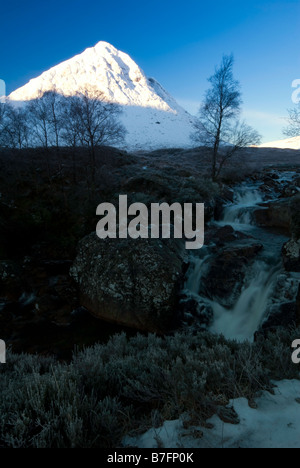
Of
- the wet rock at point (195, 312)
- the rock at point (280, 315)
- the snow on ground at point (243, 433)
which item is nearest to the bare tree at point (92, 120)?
the wet rock at point (195, 312)

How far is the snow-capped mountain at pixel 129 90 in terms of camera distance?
82.3 m

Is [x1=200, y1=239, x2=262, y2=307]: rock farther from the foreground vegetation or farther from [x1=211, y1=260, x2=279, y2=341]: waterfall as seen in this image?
the foreground vegetation

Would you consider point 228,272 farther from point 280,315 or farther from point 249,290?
point 280,315

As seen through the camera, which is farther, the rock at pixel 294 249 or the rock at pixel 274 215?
the rock at pixel 274 215

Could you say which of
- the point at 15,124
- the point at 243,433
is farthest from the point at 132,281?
the point at 15,124

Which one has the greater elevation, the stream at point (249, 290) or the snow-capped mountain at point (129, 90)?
the snow-capped mountain at point (129, 90)

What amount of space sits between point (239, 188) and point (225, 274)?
11288 millimetres

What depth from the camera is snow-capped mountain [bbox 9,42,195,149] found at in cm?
8231

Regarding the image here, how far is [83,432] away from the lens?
2039 millimetres

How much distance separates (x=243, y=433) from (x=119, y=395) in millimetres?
1359

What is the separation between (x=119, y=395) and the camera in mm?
2646

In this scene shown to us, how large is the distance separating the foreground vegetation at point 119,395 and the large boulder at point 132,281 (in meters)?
3.73

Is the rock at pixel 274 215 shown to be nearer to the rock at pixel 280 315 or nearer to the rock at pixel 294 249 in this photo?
the rock at pixel 294 249
